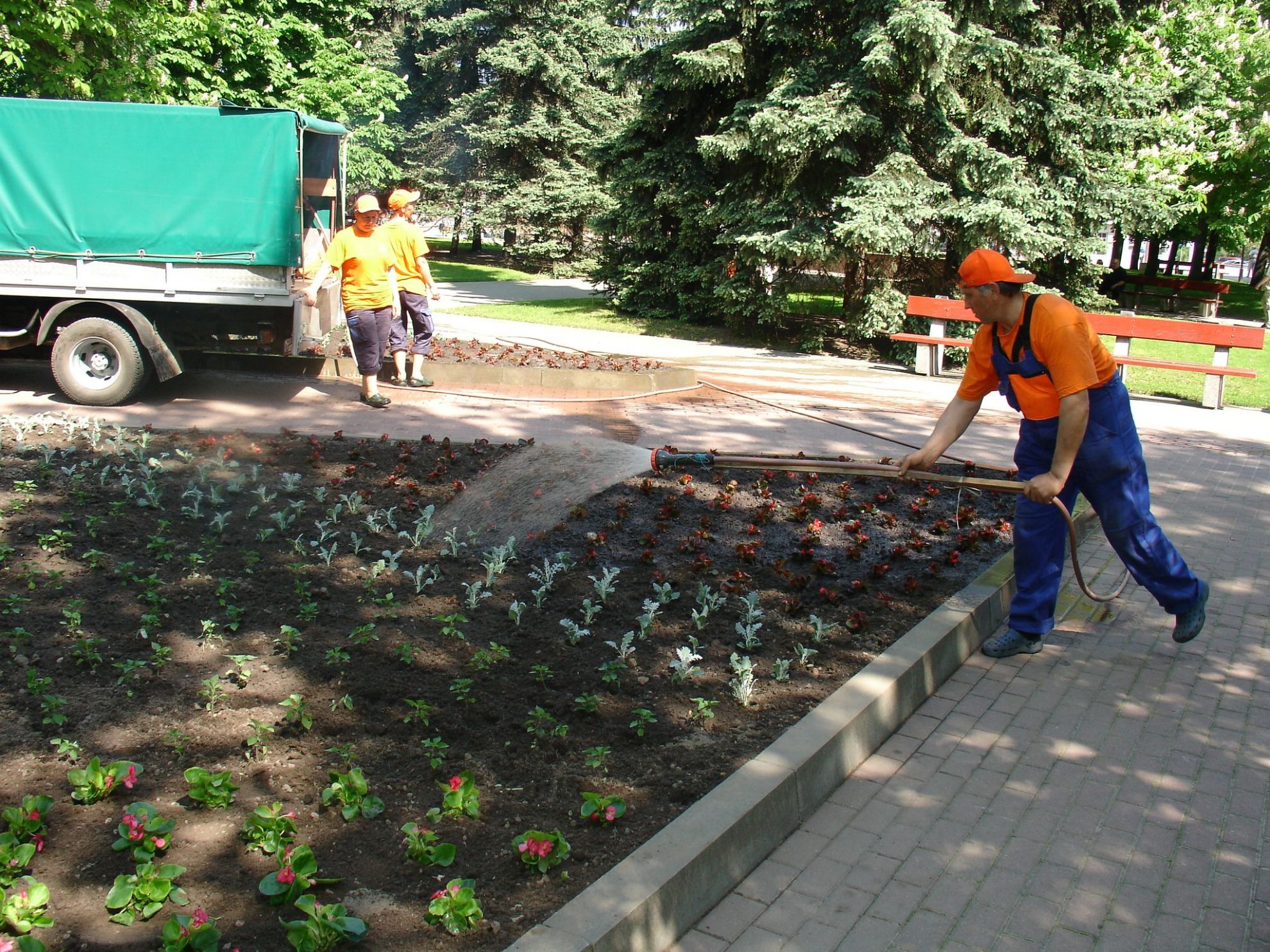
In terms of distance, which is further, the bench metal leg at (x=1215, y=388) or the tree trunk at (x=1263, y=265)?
the tree trunk at (x=1263, y=265)

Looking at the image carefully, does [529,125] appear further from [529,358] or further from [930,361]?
[529,358]

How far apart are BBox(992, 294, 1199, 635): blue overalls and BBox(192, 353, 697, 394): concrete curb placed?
6.81 m

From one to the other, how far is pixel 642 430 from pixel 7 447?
4.95 meters

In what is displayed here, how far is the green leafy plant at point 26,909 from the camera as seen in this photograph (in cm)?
277

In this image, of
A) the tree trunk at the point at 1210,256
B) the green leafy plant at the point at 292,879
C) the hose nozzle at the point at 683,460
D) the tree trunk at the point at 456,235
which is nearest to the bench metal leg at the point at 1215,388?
the hose nozzle at the point at 683,460

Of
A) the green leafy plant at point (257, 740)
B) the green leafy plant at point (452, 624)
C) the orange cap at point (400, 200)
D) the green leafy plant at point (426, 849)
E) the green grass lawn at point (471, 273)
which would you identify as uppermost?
the orange cap at point (400, 200)

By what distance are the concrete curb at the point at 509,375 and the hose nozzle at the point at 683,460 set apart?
6.22m

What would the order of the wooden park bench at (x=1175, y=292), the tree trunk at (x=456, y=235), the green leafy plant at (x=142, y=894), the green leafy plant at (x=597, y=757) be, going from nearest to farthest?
the green leafy plant at (x=142, y=894) → the green leafy plant at (x=597, y=757) → the wooden park bench at (x=1175, y=292) → the tree trunk at (x=456, y=235)

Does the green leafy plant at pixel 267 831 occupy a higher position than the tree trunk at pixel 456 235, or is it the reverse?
the tree trunk at pixel 456 235

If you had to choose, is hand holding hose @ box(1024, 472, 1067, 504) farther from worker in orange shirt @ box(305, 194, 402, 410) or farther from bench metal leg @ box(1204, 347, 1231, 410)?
bench metal leg @ box(1204, 347, 1231, 410)

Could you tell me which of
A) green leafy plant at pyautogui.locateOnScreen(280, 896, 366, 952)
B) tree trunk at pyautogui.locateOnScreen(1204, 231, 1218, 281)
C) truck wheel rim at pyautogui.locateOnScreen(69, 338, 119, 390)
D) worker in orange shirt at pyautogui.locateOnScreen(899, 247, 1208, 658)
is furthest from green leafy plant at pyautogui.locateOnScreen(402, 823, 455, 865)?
tree trunk at pyautogui.locateOnScreen(1204, 231, 1218, 281)

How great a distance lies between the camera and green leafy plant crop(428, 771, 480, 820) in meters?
3.47

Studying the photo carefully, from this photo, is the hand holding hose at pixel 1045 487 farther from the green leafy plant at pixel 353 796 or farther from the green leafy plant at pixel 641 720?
the green leafy plant at pixel 353 796

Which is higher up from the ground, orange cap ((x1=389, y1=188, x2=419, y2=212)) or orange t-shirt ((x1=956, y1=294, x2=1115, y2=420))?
orange cap ((x1=389, y1=188, x2=419, y2=212))
